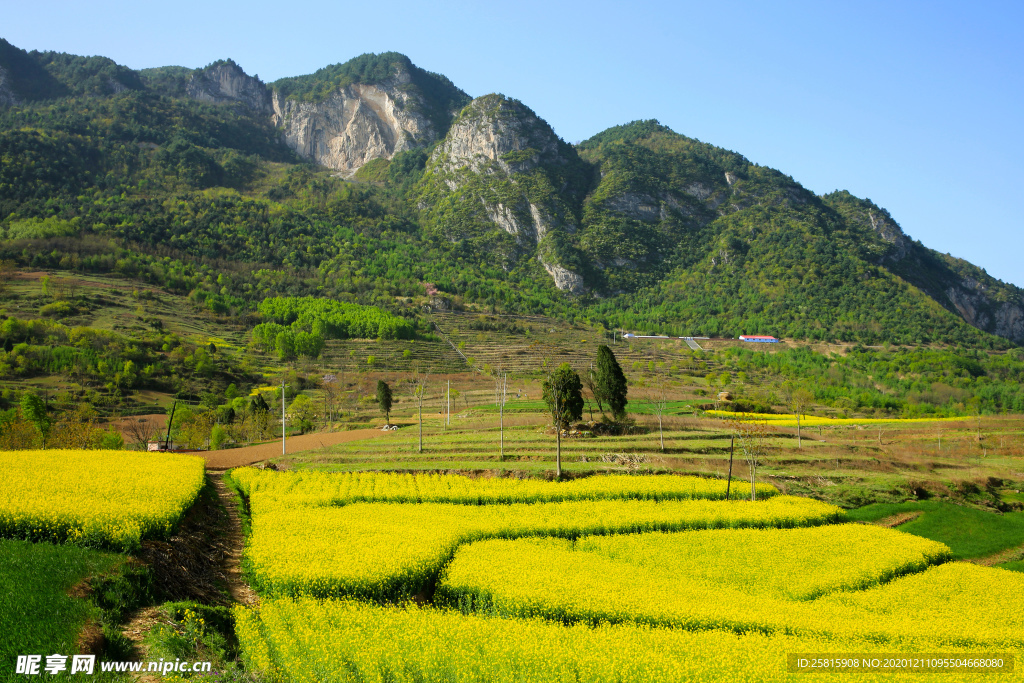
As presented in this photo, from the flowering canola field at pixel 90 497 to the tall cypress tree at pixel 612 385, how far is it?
3395 cm

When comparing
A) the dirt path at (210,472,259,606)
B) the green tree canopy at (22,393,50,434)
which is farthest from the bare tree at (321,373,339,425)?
the dirt path at (210,472,259,606)

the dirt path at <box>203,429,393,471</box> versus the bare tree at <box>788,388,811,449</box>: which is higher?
the bare tree at <box>788,388,811,449</box>

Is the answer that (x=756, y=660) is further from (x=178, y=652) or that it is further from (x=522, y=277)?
(x=522, y=277)

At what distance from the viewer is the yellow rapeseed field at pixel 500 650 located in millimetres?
12609

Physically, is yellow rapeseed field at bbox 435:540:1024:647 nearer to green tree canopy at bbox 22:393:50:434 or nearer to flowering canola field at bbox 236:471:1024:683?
flowering canola field at bbox 236:471:1024:683

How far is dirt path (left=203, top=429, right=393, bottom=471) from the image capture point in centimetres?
4366

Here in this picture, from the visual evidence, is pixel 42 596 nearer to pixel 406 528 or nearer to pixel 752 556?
pixel 406 528

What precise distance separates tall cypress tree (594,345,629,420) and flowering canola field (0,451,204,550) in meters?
34.0

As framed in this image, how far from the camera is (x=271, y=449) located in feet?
166

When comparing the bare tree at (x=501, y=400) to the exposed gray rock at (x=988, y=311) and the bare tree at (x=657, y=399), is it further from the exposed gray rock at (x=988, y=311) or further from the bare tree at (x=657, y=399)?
the exposed gray rock at (x=988, y=311)

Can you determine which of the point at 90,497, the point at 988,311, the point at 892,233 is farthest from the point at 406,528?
→ the point at 988,311

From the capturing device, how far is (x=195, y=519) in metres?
24.4

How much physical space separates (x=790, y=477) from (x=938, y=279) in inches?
7244

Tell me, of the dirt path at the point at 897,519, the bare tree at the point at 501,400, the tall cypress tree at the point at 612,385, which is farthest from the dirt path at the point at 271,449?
the dirt path at the point at 897,519
